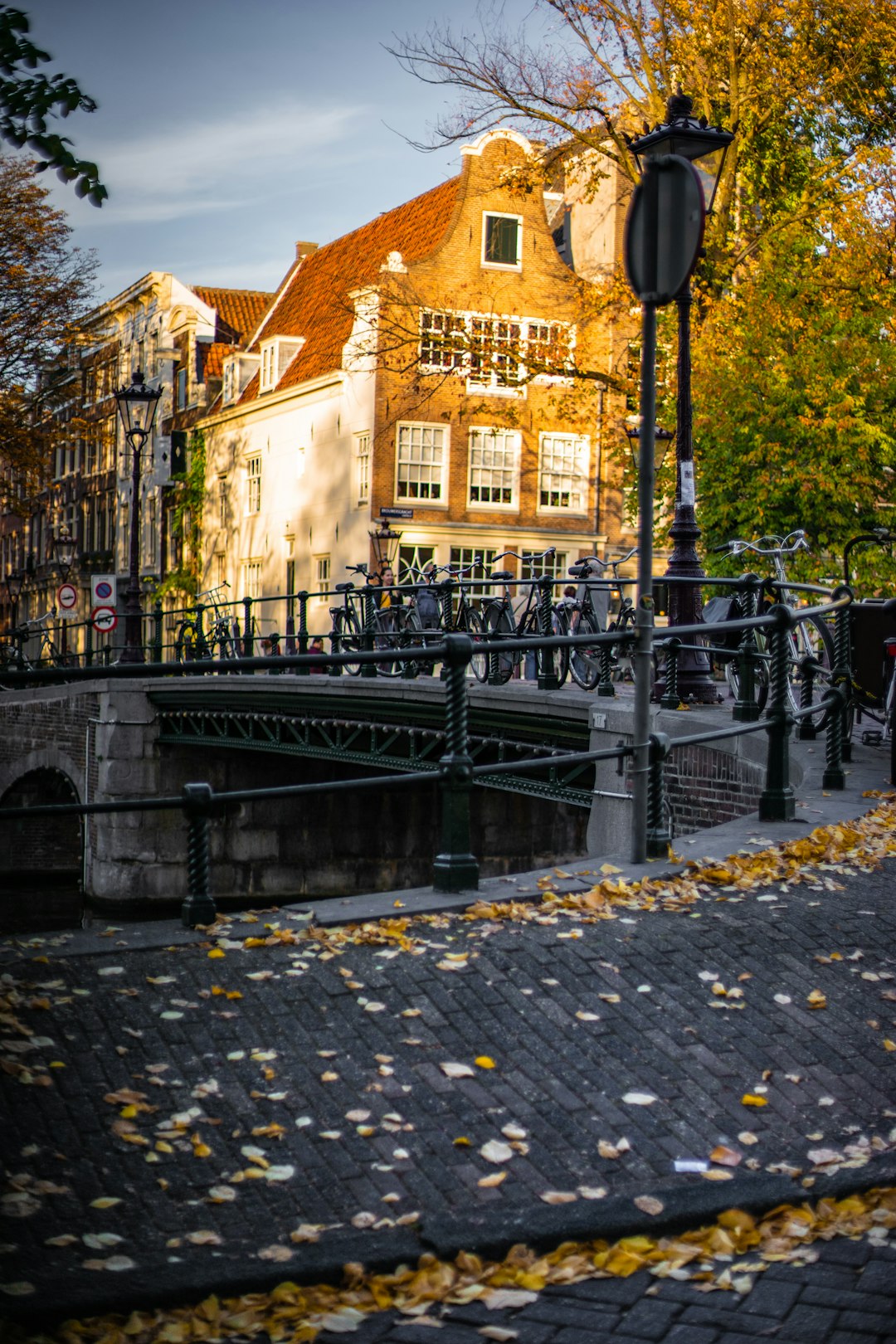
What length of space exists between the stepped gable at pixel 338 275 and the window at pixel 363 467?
2.58 m

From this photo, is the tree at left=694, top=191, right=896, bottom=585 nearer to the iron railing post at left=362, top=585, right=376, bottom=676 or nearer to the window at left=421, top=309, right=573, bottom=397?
the window at left=421, top=309, right=573, bottom=397

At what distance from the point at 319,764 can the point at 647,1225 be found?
909 inches

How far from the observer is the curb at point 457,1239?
3.79 metres

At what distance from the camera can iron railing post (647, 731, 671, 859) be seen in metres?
7.36

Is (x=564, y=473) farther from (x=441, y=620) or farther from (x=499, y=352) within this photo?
(x=441, y=620)

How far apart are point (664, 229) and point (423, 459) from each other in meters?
31.4

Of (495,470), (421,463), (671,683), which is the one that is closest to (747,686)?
(671,683)

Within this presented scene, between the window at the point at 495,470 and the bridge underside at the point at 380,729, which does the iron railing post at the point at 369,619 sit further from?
the window at the point at 495,470

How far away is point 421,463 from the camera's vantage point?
38188mm

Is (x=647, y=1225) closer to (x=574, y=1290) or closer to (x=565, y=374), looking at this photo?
(x=574, y=1290)

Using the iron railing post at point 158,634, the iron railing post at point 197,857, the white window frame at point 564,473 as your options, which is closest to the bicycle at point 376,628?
the iron railing post at point 158,634

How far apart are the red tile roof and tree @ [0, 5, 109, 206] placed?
4930 cm

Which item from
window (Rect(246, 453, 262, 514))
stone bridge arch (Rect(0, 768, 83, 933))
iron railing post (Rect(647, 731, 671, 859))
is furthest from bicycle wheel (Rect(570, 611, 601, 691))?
window (Rect(246, 453, 262, 514))

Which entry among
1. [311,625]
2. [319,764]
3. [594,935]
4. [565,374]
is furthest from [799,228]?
[594,935]
